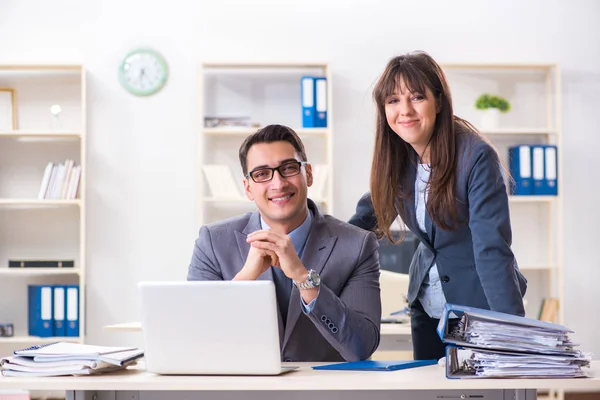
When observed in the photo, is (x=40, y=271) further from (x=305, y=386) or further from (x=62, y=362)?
(x=305, y=386)

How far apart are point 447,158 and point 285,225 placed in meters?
0.45

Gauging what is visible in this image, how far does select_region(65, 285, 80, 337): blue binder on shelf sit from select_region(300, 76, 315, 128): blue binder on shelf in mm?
1698

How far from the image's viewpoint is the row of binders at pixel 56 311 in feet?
15.7

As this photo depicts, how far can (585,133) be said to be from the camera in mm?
5230

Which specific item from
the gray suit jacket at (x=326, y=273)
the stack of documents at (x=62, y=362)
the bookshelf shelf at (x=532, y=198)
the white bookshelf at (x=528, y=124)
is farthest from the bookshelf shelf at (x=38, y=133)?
the stack of documents at (x=62, y=362)

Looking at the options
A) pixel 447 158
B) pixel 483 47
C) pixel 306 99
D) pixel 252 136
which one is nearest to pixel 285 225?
pixel 252 136

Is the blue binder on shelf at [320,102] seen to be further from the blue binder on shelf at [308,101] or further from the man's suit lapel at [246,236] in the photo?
the man's suit lapel at [246,236]

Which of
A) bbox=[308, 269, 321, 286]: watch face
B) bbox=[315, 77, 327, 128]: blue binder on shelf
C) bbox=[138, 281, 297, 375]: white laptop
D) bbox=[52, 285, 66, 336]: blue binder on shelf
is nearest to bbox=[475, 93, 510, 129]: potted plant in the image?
bbox=[315, 77, 327, 128]: blue binder on shelf

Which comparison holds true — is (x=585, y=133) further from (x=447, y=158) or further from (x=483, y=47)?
(x=447, y=158)

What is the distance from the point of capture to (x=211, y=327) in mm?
1522

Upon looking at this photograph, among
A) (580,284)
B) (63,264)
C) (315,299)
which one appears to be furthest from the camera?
(580,284)

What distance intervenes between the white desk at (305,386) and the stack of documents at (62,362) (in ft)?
0.07

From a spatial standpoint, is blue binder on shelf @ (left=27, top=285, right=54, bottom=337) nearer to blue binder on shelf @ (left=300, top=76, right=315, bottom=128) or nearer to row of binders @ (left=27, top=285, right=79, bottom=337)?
row of binders @ (left=27, top=285, right=79, bottom=337)

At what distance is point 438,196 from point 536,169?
3.09 meters
